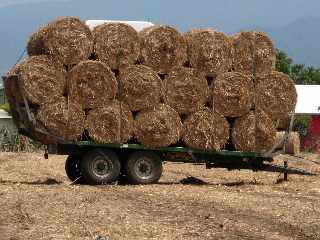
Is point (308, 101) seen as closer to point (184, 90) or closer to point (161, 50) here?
point (184, 90)

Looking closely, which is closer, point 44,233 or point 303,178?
point 44,233

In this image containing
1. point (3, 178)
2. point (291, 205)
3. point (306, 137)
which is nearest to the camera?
point (291, 205)

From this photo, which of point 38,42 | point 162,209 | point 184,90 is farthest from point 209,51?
point 162,209

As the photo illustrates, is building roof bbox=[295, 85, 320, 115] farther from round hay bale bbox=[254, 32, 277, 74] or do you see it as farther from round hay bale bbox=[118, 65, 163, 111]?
round hay bale bbox=[118, 65, 163, 111]

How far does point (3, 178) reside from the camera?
60.2 ft

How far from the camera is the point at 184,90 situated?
1634cm

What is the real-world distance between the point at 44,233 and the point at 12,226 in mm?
740

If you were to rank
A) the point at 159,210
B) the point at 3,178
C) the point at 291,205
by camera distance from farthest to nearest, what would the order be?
the point at 3,178 < the point at 291,205 < the point at 159,210

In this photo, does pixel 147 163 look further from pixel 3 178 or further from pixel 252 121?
pixel 3 178

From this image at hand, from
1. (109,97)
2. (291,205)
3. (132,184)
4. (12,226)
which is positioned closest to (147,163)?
(132,184)

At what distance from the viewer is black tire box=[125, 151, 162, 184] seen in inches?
654

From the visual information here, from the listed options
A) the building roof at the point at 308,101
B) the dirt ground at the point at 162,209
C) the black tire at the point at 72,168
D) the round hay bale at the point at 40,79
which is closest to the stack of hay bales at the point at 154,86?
the round hay bale at the point at 40,79

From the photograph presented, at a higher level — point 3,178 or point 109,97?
point 109,97

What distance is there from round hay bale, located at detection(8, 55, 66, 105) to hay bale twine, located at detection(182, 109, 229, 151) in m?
2.74
